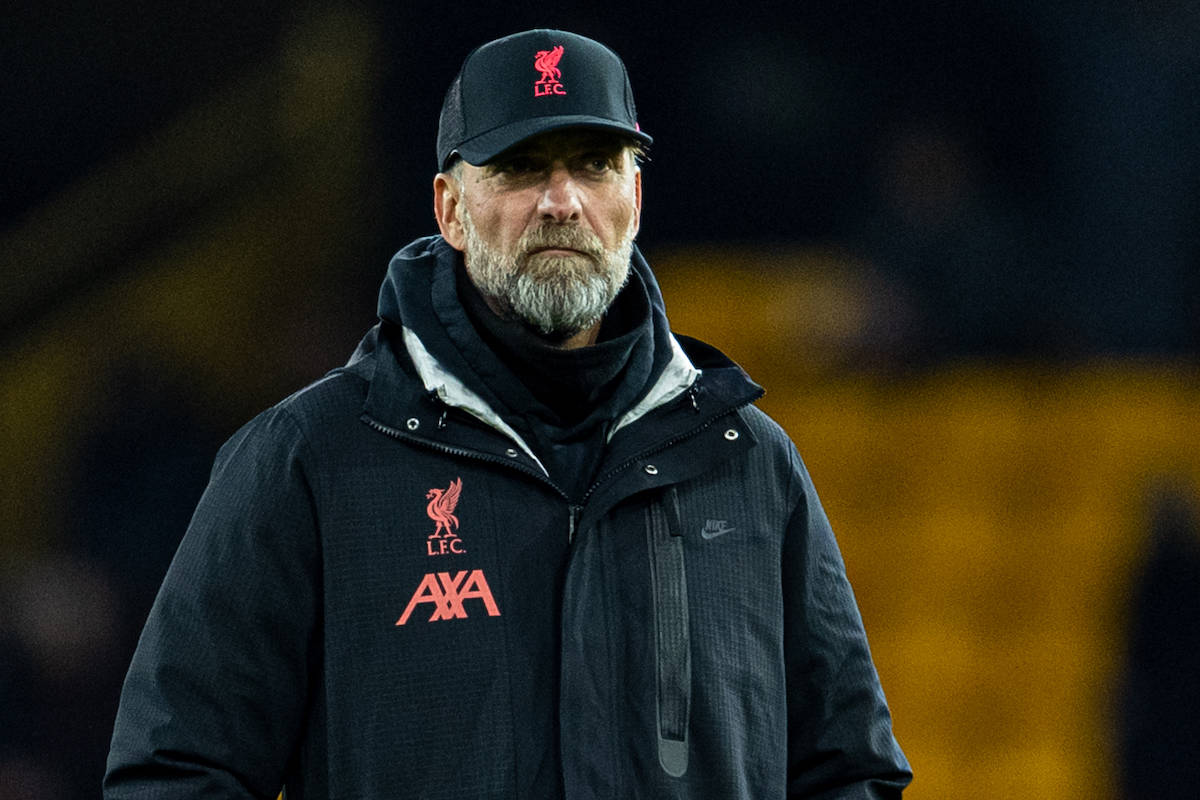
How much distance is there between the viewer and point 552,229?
138cm

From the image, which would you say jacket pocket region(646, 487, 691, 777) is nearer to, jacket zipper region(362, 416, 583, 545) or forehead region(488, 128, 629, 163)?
jacket zipper region(362, 416, 583, 545)

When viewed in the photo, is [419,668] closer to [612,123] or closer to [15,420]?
[612,123]

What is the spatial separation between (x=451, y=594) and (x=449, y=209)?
41 cm

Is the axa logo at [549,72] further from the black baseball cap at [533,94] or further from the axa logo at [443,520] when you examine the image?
the axa logo at [443,520]

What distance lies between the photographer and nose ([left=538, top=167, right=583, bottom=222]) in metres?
1.38

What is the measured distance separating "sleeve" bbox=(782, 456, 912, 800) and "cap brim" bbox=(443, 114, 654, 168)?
1.33ft

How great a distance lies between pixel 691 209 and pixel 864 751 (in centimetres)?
341

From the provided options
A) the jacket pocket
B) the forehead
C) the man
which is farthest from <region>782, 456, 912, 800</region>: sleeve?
the forehead

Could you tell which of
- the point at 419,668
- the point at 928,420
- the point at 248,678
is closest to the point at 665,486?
the point at 419,668

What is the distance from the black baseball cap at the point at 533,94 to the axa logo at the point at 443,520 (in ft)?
1.01

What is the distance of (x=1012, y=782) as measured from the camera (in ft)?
13.5

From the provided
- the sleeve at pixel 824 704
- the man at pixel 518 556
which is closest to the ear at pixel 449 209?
the man at pixel 518 556

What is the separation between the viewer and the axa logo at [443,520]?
4.18 feet

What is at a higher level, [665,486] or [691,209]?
[691,209]
